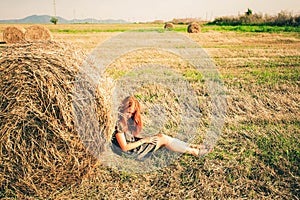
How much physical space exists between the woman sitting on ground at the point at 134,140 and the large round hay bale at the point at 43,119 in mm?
422

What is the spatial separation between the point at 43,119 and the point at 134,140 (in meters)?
1.30

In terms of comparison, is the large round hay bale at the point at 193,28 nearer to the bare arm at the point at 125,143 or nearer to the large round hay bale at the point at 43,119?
the bare arm at the point at 125,143

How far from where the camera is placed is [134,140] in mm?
3990

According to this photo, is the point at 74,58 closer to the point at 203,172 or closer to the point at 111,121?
the point at 111,121

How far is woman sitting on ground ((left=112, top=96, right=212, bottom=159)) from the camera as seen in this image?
3.83 meters

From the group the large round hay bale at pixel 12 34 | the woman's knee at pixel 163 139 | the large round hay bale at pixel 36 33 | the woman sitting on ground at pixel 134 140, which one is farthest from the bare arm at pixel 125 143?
the large round hay bale at pixel 12 34

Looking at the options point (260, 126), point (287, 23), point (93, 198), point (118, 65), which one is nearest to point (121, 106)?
point (93, 198)

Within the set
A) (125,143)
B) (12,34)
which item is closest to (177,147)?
(125,143)

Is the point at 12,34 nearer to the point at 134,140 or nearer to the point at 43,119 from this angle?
the point at 134,140

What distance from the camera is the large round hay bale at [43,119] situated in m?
3.09

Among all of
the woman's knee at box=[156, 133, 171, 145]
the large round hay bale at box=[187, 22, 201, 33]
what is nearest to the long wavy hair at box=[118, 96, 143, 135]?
the woman's knee at box=[156, 133, 171, 145]

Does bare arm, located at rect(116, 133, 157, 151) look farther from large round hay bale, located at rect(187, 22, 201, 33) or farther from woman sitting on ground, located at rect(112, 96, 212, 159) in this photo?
large round hay bale, located at rect(187, 22, 201, 33)

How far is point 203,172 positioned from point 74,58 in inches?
80.7

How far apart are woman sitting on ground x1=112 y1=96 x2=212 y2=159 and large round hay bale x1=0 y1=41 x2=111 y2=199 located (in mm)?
422
